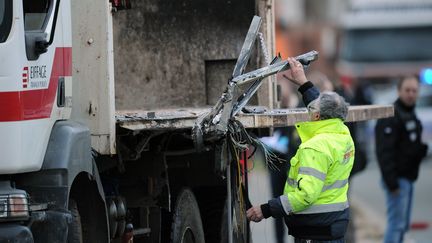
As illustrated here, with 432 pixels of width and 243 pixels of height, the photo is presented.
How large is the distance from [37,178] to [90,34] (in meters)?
1.26

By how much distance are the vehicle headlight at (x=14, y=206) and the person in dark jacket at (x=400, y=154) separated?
5.96m

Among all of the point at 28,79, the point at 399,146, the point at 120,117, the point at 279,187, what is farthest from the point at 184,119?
the point at 399,146

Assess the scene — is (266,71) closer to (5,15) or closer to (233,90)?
→ (233,90)

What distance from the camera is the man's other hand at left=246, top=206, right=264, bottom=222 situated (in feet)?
25.7

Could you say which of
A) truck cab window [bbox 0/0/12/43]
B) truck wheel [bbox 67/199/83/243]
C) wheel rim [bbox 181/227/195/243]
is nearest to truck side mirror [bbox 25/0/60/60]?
truck cab window [bbox 0/0/12/43]

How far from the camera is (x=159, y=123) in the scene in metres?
7.86

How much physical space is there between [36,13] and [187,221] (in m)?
2.49

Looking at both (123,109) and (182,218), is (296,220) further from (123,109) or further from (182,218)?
(123,109)

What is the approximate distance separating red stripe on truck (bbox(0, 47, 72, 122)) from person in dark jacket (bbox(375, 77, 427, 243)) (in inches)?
207

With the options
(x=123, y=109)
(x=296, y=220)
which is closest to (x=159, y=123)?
(x=296, y=220)

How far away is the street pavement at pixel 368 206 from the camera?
37.0 ft

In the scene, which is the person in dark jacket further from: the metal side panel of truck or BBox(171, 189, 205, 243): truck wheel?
BBox(171, 189, 205, 243): truck wheel

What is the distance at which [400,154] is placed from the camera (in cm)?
1204

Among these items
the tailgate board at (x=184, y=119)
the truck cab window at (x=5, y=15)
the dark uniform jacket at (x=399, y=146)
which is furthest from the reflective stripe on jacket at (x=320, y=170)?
the dark uniform jacket at (x=399, y=146)
